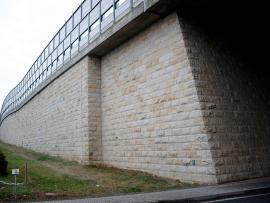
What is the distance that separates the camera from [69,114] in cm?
2256

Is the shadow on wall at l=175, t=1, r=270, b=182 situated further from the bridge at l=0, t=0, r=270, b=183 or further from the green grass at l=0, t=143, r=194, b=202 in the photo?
the green grass at l=0, t=143, r=194, b=202

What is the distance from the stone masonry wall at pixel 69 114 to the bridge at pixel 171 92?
0.26ft

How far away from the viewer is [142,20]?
1502 centimetres

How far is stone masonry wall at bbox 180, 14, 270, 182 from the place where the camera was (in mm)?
12550

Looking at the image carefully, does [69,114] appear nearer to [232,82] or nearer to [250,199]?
[232,82]

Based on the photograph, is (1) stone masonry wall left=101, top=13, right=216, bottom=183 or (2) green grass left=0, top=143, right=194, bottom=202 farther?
(1) stone masonry wall left=101, top=13, right=216, bottom=183

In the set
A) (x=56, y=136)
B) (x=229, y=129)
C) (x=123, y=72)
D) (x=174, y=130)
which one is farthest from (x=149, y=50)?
(x=56, y=136)

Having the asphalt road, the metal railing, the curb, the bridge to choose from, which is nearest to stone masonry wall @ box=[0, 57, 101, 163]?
the bridge

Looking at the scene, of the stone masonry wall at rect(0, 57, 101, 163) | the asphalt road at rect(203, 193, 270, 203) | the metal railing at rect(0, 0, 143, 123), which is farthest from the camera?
the stone masonry wall at rect(0, 57, 101, 163)

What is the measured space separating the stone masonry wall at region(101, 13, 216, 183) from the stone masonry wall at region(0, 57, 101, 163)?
102 centimetres

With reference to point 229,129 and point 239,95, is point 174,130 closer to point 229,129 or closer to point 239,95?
point 229,129

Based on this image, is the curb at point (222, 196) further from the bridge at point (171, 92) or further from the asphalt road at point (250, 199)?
the bridge at point (171, 92)

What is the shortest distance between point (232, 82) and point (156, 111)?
3269 millimetres

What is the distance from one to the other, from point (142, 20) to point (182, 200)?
8.48m
